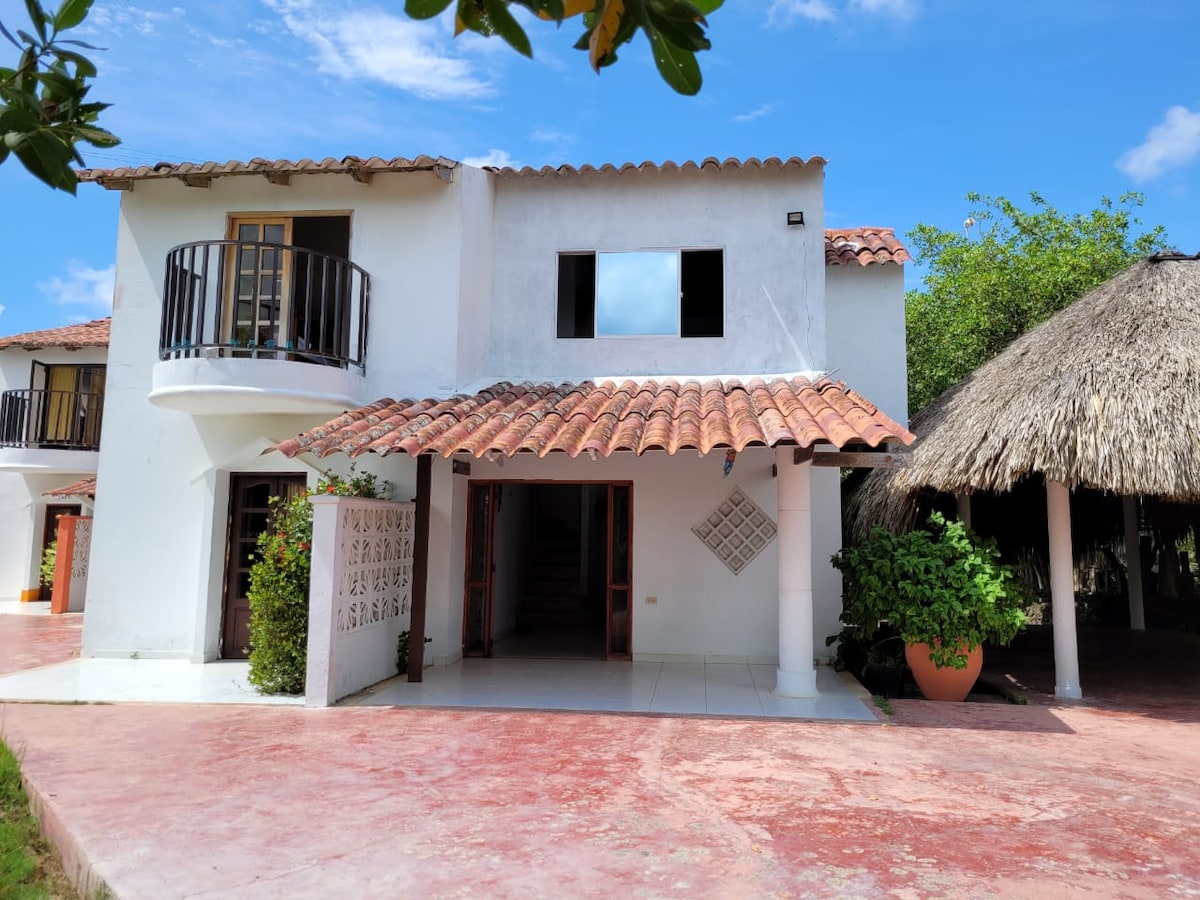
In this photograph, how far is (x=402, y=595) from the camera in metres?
9.55

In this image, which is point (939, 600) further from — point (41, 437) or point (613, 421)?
point (41, 437)

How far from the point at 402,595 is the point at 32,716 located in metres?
3.74

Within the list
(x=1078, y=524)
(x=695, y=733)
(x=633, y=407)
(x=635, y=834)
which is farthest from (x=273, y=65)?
(x=1078, y=524)

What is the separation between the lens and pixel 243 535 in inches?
407

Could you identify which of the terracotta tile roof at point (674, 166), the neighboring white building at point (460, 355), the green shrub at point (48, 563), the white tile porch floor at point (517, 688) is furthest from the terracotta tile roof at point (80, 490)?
the terracotta tile roof at point (674, 166)

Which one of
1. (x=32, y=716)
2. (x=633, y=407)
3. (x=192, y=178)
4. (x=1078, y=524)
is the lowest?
(x=32, y=716)

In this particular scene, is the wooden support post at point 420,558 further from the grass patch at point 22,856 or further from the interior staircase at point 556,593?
the interior staircase at point 556,593

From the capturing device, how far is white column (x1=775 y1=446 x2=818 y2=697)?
8.36m

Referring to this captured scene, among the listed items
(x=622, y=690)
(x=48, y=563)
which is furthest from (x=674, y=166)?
(x=48, y=563)

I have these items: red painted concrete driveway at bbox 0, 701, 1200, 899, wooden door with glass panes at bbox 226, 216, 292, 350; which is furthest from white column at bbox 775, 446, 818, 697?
wooden door with glass panes at bbox 226, 216, 292, 350

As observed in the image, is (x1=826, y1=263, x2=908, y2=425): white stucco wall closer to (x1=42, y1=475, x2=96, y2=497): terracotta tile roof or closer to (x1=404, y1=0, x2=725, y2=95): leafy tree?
(x1=404, y1=0, x2=725, y2=95): leafy tree

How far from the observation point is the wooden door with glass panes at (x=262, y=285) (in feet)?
32.4

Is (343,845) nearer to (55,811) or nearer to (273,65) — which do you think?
(55,811)

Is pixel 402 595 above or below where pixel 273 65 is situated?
below
